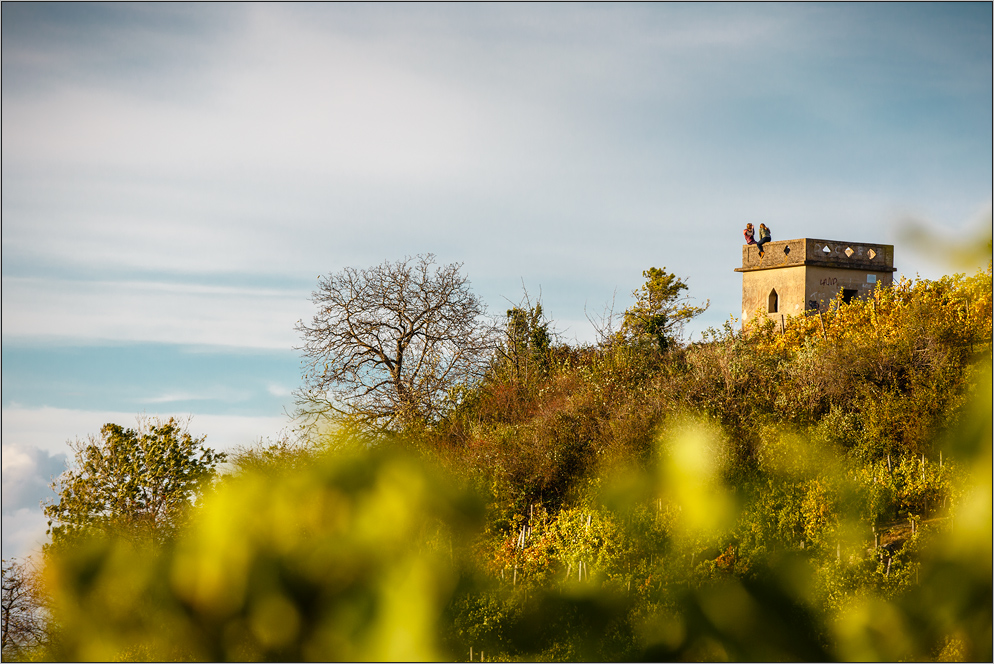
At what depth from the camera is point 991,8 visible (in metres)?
5.75

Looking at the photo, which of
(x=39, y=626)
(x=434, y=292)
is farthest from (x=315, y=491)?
(x=434, y=292)

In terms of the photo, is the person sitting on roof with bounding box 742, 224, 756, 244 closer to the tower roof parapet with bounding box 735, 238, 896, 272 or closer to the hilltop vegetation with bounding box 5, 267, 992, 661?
the tower roof parapet with bounding box 735, 238, 896, 272

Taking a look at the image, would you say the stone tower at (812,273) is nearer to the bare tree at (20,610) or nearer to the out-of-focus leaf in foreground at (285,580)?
the out-of-focus leaf in foreground at (285,580)

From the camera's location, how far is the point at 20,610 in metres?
5.45

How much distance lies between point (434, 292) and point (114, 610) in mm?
7734

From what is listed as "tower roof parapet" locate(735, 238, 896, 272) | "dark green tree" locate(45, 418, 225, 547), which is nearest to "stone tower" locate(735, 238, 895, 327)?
"tower roof parapet" locate(735, 238, 896, 272)

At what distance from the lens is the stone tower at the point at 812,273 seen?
16969 mm

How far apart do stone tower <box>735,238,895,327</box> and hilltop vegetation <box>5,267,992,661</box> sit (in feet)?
27.4

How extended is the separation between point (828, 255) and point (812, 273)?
1.98 feet

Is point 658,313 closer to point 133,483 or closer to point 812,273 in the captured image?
point 812,273

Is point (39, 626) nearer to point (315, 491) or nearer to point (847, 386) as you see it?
point (315, 491)

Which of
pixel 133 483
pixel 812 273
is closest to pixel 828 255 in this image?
pixel 812 273

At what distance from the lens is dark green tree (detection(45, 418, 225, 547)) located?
6039 millimetres

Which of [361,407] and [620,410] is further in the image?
[361,407]
